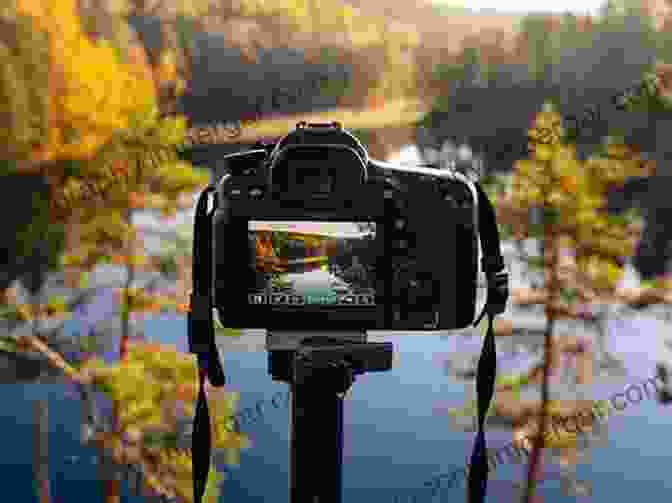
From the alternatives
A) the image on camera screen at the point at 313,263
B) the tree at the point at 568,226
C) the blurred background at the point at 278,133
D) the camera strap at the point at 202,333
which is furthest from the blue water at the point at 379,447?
the image on camera screen at the point at 313,263

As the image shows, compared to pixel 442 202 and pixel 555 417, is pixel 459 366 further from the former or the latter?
pixel 442 202

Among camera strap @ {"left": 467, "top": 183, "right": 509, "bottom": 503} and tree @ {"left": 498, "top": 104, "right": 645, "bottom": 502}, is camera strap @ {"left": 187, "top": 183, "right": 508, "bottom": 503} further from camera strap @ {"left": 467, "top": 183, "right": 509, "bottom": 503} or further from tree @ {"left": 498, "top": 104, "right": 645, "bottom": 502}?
tree @ {"left": 498, "top": 104, "right": 645, "bottom": 502}

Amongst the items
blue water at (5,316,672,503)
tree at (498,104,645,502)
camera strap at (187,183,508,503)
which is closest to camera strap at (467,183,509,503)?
camera strap at (187,183,508,503)

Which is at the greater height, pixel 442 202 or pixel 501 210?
pixel 442 202

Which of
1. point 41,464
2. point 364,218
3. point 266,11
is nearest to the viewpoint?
point 364,218

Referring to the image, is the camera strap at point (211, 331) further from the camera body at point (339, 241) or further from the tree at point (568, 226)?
the tree at point (568, 226)

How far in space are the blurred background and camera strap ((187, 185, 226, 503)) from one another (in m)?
2.06

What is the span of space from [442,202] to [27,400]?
10.4 meters

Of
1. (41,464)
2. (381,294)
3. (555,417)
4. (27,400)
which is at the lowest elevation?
(41,464)

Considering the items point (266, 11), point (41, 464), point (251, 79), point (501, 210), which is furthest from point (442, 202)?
point (41, 464)

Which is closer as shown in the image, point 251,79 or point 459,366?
point 459,366

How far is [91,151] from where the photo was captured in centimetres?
767

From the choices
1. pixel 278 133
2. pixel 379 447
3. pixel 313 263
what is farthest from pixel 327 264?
pixel 379 447

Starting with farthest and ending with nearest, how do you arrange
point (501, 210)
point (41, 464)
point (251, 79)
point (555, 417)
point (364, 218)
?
point (41, 464), point (251, 79), point (555, 417), point (501, 210), point (364, 218)
